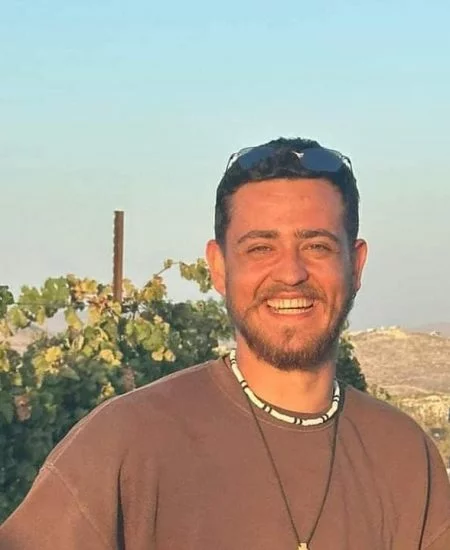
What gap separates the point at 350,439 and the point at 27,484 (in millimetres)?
6072

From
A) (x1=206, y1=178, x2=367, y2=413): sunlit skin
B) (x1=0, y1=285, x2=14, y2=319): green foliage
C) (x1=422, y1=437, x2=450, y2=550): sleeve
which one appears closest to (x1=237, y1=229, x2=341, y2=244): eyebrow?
(x1=206, y1=178, x2=367, y2=413): sunlit skin

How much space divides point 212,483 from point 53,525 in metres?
0.32

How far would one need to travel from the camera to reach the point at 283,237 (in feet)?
8.44

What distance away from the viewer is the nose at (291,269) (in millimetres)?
2541

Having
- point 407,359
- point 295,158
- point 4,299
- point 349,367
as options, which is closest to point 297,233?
point 295,158

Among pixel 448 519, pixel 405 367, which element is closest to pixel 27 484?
pixel 448 519

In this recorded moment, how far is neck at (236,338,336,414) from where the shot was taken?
2.58 metres

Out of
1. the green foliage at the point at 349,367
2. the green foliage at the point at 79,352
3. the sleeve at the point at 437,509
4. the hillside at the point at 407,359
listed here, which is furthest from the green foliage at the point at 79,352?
the hillside at the point at 407,359

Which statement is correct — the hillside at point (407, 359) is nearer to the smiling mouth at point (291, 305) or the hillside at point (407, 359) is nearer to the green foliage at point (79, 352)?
the green foliage at point (79, 352)

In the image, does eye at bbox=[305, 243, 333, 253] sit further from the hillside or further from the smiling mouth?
the hillside

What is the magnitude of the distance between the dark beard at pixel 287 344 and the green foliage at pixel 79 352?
5805mm

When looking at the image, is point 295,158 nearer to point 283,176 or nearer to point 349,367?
point 283,176

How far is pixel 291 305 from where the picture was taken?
8.36 ft

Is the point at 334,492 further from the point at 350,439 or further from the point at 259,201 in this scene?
the point at 259,201
